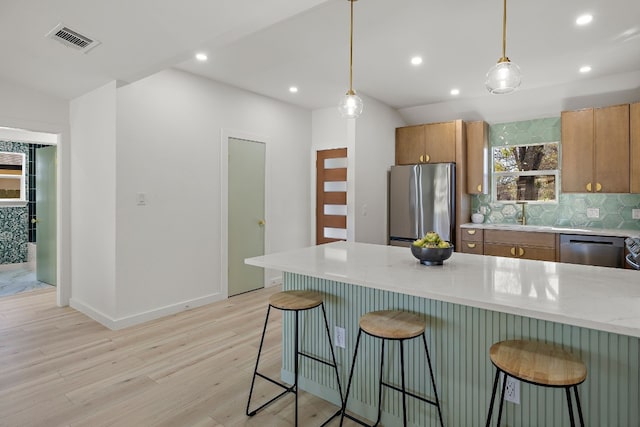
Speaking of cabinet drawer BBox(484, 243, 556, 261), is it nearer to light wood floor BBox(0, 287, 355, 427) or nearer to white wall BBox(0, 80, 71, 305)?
light wood floor BBox(0, 287, 355, 427)

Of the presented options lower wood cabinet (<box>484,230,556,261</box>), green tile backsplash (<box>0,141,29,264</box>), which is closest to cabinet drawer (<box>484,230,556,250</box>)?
lower wood cabinet (<box>484,230,556,261</box>)

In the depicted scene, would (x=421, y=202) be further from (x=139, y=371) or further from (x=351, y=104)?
(x=139, y=371)

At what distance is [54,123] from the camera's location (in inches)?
156

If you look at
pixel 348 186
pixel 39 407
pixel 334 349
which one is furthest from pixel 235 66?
pixel 39 407

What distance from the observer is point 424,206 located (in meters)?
4.94

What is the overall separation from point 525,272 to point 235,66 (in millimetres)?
3260

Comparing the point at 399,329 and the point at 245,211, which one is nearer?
the point at 399,329

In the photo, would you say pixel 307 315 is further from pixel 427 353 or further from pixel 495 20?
pixel 495 20

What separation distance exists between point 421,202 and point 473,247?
0.90 metres

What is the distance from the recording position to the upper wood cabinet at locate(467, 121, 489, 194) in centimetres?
493

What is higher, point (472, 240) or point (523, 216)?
point (523, 216)

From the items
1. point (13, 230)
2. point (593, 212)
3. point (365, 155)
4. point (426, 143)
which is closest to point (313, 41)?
point (365, 155)

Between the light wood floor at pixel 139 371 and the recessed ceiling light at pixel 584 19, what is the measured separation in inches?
132

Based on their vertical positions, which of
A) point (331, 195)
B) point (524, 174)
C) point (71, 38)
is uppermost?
point (71, 38)
